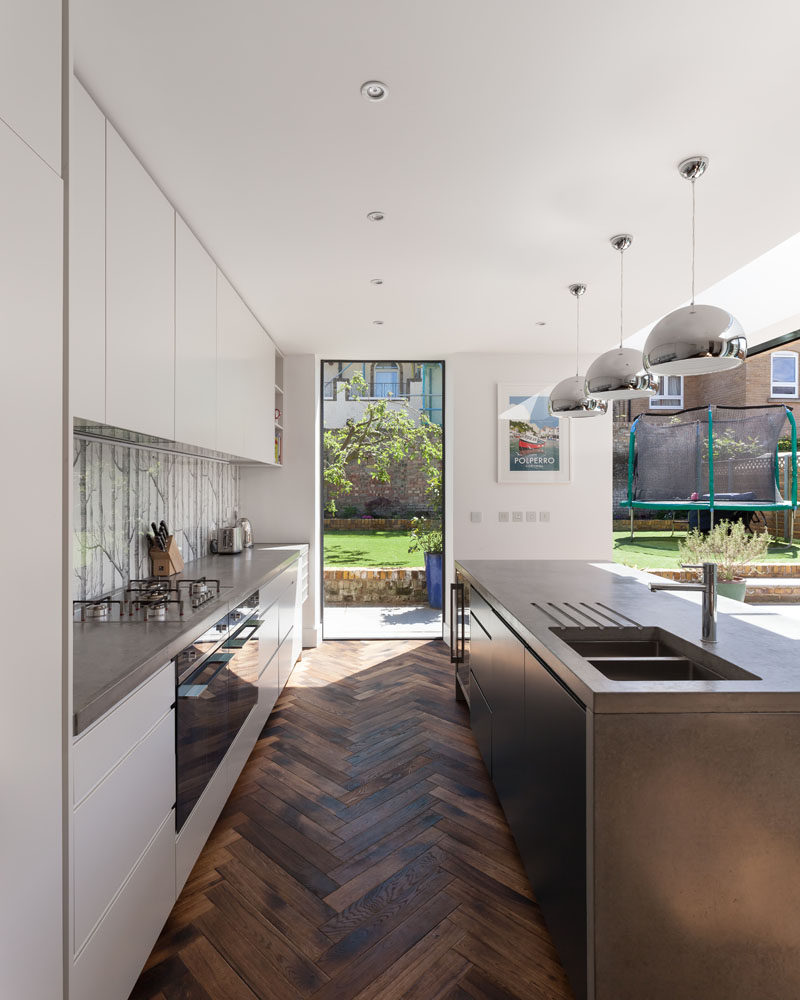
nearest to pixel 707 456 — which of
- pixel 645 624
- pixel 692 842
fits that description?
pixel 645 624

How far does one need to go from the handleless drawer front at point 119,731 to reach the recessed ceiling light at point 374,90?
1.76 metres

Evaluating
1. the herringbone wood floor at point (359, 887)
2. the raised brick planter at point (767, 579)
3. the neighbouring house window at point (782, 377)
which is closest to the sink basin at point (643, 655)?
the herringbone wood floor at point (359, 887)

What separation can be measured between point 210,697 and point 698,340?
2.05 meters

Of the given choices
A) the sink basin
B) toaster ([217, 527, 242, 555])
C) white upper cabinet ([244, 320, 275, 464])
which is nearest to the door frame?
white upper cabinet ([244, 320, 275, 464])

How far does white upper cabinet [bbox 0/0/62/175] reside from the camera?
3.20 ft

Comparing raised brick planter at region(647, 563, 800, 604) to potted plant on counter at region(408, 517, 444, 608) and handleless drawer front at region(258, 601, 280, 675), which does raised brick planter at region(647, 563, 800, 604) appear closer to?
potted plant on counter at region(408, 517, 444, 608)

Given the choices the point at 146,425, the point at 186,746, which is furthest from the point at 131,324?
the point at 186,746

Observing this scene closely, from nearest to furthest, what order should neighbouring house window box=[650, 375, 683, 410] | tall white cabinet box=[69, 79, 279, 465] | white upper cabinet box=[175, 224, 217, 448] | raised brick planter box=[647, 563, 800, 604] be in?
tall white cabinet box=[69, 79, 279, 465] → white upper cabinet box=[175, 224, 217, 448] → raised brick planter box=[647, 563, 800, 604] → neighbouring house window box=[650, 375, 683, 410]

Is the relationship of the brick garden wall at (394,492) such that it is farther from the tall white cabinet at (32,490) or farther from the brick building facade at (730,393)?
the tall white cabinet at (32,490)

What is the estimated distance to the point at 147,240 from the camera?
2.01m

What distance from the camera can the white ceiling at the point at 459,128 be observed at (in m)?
1.42

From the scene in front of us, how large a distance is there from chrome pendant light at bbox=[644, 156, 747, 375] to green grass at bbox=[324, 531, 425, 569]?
3589 millimetres

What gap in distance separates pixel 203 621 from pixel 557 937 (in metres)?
1.40

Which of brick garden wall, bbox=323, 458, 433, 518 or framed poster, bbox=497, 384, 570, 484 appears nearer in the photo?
framed poster, bbox=497, 384, 570, 484
